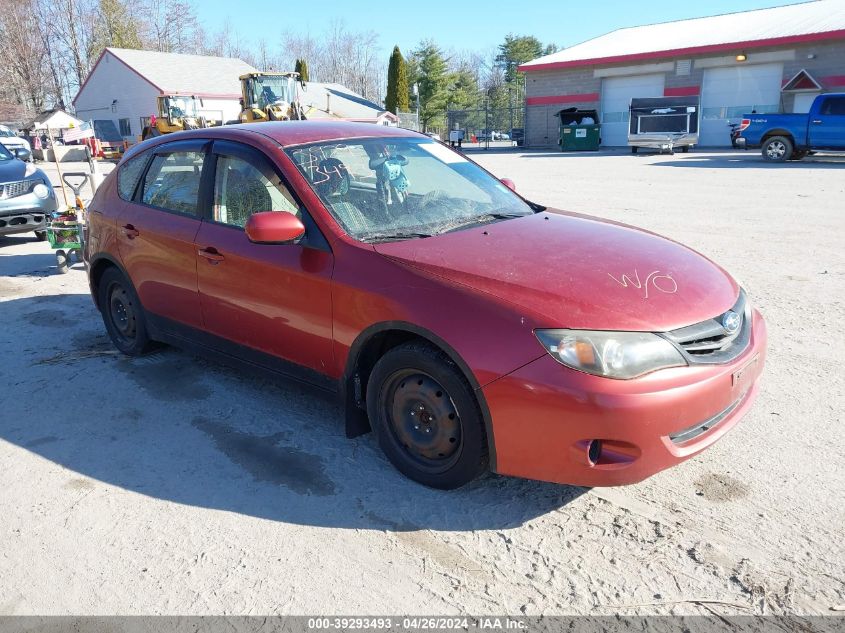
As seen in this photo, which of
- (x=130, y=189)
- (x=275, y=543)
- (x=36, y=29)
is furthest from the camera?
(x=36, y=29)

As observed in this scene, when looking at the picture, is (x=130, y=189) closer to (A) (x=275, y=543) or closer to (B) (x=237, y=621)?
(A) (x=275, y=543)

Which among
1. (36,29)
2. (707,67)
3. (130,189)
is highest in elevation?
(36,29)

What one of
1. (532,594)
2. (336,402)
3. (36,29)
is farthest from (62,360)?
(36,29)

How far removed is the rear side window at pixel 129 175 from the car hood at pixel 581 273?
264 centimetres

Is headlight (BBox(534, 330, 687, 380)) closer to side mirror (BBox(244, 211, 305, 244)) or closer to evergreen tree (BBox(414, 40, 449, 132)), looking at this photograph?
side mirror (BBox(244, 211, 305, 244))

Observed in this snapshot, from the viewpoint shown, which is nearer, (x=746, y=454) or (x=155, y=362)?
(x=746, y=454)

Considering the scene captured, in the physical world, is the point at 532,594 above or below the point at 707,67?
below

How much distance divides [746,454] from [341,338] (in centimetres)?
217

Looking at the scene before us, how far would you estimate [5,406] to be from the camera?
433 centimetres

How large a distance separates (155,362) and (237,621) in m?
3.08

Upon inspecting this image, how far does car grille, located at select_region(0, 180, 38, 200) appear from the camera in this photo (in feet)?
31.1

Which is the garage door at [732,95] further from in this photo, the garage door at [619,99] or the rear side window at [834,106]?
the rear side window at [834,106]

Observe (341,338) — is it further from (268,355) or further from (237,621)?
(237,621)

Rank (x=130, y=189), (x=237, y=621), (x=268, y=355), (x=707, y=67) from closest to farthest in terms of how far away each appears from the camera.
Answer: (x=237, y=621) < (x=268, y=355) < (x=130, y=189) < (x=707, y=67)
